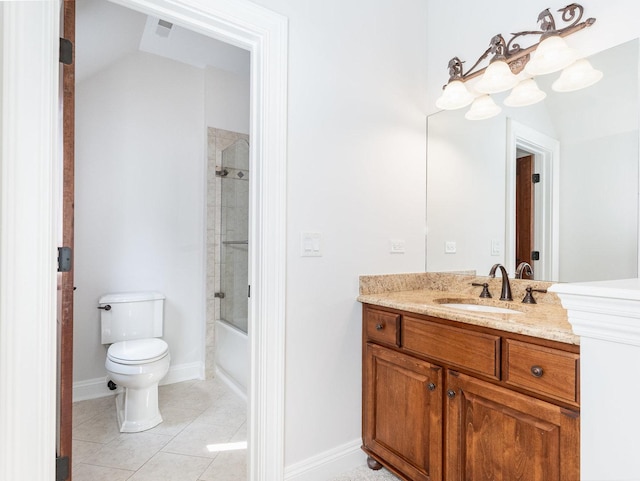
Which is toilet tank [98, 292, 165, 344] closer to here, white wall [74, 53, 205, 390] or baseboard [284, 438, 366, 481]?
white wall [74, 53, 205, 390]

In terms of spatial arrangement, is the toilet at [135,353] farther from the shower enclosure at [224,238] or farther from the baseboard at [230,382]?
the baseboard at [230,382]

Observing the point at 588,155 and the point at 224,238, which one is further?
the point at 224,238

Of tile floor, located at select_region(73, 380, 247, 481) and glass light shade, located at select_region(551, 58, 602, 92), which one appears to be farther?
tile floor, located at select_region(73, 380, 247, 481)

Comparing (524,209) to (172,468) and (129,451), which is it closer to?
(172,468)

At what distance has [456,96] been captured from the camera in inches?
76.0

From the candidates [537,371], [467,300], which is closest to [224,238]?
[467,300]

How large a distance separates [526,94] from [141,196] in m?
2.66

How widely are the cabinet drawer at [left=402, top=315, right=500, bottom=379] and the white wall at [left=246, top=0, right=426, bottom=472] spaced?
366 mm

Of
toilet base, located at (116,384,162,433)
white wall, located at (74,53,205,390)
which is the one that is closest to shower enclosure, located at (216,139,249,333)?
white wall, located at (74,53,205,390)

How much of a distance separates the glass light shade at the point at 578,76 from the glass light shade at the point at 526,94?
0.31ft

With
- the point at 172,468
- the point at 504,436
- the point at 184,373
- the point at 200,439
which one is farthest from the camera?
the point at 184,373

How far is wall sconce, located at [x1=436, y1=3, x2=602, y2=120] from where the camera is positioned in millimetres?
1536

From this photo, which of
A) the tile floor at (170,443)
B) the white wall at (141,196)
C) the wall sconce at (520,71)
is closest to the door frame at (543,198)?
the wall sconce at (520,71)

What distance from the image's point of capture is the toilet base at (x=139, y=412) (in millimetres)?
2133
